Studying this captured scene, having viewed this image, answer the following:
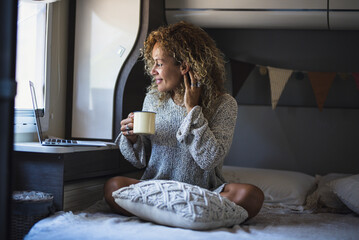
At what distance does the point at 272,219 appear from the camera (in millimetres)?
1792

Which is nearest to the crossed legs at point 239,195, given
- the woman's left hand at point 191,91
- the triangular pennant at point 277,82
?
the woman's left hand at point 191,91

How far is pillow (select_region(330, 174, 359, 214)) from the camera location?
76.2 inches

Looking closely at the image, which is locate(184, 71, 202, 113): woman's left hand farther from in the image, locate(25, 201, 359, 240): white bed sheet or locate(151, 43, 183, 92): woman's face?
locate(25, 201, 359, 240): white bed sheet

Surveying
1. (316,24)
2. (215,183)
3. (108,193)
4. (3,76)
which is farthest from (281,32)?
(3,76)

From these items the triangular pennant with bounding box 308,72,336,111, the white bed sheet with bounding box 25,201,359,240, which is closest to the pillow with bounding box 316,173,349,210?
the white bed sheet with bounding box 25,201,359,240

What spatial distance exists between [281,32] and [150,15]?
99 centimetres

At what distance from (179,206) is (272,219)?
0.55 m

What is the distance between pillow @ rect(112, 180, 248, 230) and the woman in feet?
0.77

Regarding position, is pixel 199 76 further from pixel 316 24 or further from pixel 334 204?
pixel 316 24

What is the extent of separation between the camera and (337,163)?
9.05 ft

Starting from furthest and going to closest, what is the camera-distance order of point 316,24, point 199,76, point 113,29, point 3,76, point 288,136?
point 288,136 < point 316,24 < point 113,29 < point 199,76 < point 3,76

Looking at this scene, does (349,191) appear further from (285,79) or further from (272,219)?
(285,79)

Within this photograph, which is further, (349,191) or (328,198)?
(328,198)

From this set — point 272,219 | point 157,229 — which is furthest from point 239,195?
point 157,229
